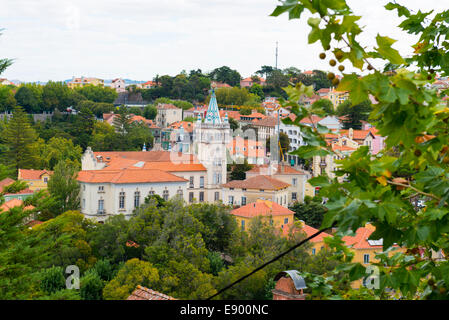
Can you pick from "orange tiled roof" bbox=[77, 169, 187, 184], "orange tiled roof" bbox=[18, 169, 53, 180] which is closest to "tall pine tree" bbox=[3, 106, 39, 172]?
"orange tiled roof" bbox=[18, 169, 53, 180]

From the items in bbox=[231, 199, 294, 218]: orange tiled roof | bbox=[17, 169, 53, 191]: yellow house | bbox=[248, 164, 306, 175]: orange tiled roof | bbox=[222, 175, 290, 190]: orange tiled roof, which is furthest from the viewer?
bbox=[248, 164, 306, 175]: orange tiled roof

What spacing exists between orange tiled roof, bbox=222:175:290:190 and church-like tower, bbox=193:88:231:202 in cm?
140

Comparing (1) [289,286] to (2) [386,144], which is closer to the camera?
(2) [386,144]

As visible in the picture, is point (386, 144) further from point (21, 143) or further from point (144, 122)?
point (144, 122)

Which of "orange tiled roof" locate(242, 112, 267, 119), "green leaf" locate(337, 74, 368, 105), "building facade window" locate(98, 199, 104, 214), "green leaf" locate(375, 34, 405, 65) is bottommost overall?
"building facade window" locate(98, 199, 104, 214)

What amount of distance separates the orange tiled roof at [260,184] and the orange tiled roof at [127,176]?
137 inches

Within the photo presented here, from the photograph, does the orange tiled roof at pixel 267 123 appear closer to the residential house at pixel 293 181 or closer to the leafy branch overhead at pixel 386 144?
the residential house at pixel 293 181

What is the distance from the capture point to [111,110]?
73000 millimetres

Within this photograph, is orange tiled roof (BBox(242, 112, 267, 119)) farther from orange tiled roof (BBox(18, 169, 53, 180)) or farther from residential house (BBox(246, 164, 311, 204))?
orange tiled roof (BBox(18, 169, 53, 180))

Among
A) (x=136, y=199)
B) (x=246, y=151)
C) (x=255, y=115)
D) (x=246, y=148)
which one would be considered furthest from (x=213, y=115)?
(x=255, y=115)

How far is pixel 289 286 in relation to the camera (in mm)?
17156

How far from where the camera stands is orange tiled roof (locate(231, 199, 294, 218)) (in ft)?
107

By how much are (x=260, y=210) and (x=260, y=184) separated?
474 centimetres
